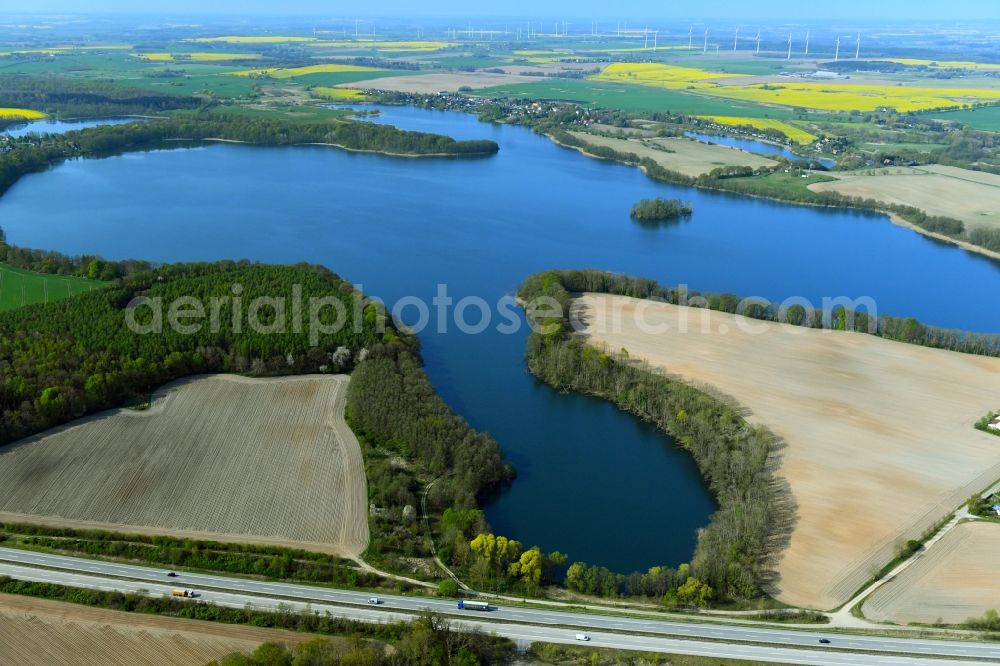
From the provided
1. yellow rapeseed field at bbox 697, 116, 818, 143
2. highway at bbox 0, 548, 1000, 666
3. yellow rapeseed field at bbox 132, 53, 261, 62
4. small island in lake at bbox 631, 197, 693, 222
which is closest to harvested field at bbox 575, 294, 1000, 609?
highway at bbox 0, 548, 1000, 666

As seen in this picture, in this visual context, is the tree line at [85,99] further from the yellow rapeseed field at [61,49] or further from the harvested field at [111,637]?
the harvested field at [111,637]

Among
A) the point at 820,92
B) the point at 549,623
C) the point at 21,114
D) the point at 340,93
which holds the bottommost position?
the point at 549,623

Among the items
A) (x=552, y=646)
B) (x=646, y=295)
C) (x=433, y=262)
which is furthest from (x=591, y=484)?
(x=433, y=262)

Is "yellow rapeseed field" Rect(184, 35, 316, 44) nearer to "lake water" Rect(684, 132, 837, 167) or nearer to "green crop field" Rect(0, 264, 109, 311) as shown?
"lake water" Rect(684, 132, 837, 167)

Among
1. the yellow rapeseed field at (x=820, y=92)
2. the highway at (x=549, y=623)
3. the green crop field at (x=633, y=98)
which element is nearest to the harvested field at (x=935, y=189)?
the green crop field at (x=633, y=98)

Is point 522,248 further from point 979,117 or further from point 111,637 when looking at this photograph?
point 979,117

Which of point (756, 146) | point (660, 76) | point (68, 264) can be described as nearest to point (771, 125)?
point (756, 146)

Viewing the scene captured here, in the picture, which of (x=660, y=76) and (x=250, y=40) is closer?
(x=660, y=76)

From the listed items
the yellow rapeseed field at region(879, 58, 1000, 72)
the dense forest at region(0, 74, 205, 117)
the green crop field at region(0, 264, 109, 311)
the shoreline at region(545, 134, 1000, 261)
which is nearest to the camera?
the green crop field at region(0, 264, 109, 311)

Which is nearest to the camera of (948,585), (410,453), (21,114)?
(948,585)
